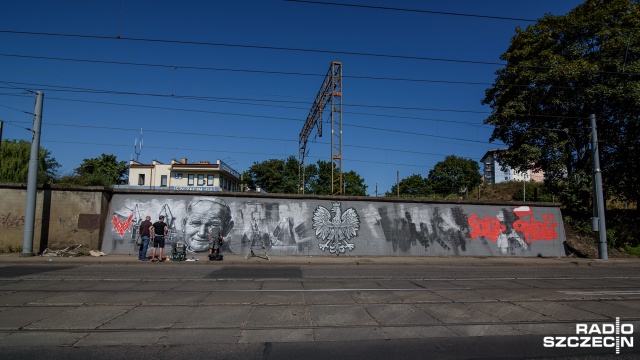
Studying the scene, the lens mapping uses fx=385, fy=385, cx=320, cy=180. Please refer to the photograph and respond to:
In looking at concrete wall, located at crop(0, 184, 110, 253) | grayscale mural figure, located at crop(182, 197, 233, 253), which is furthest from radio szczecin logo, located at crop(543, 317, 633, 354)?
concrete wall, located at crop(0, 184, 110, 253)

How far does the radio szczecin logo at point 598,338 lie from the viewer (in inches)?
204

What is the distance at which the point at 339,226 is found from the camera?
61.0ft

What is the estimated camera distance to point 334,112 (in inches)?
868

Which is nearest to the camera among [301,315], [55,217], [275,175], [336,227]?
[301,315]

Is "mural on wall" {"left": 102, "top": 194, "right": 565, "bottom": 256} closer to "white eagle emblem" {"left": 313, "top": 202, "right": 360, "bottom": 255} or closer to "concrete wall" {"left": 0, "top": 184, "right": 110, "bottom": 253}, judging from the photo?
"white eagle emblem" {"left": 313, "top": 202, "right": 360, "bottom": 255}

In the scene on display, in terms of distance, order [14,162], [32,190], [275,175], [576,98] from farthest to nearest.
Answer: [275,175] → [14,162] → [576,98] → [32,190]

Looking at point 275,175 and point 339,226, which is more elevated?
point 275,175

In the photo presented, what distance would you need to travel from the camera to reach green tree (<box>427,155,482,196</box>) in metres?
77.9

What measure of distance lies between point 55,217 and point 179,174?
57942 mm

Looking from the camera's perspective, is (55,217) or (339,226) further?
(339,226)

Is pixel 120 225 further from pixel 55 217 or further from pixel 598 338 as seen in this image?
pixel 598 338

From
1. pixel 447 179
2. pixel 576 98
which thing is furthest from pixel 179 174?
pixel 576 98

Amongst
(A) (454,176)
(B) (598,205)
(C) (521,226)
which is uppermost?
(A) (454,176)

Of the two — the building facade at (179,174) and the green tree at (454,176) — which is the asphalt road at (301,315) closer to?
the building facade at (179,174)
